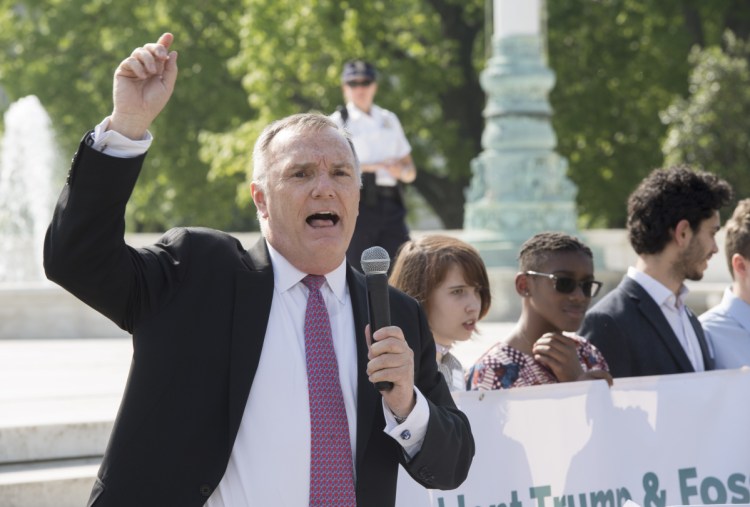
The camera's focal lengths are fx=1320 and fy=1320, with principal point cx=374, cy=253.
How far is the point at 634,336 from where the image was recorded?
543 cm

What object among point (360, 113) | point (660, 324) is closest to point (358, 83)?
point (360, 113)

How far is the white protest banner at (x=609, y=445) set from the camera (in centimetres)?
469

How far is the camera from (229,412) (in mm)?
3139

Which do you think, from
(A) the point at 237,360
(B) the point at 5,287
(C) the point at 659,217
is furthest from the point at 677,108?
(A) the point at 237,360

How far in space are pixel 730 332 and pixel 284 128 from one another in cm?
321

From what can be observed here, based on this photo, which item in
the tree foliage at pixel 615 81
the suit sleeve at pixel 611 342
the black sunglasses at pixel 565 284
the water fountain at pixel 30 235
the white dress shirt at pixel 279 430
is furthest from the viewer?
the tree foliage at pixel 615 81

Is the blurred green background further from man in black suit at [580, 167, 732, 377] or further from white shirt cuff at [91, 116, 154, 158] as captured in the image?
white shirt cuff at [91, 116, 154, 158]

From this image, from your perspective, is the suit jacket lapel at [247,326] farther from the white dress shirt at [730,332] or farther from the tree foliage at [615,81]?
the tree foliage at [615,81]

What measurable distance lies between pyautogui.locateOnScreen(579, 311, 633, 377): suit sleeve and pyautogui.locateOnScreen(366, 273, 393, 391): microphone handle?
8.16ft

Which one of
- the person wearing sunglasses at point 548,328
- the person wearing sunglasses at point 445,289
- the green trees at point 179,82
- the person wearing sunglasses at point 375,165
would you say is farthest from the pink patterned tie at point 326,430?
the green trees at point 179,82

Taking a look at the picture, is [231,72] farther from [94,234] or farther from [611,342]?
[94,234]

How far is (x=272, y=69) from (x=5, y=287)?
432 inches

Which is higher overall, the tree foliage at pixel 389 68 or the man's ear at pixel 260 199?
the tree foliage at pixel 389 68

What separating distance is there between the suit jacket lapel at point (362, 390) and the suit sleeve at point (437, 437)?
114mm
